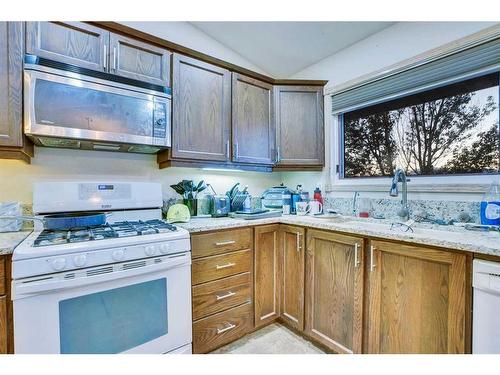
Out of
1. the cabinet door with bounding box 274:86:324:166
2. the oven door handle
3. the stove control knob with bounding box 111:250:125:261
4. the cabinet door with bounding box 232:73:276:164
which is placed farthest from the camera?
the cabinet door with bounding box 274:86:324:166

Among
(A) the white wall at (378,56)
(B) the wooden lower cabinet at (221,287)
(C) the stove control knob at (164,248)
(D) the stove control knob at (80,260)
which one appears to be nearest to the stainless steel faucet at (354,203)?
(A) the white wall at (378,56)

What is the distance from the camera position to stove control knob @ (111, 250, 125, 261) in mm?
1139

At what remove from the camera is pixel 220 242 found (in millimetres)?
1596

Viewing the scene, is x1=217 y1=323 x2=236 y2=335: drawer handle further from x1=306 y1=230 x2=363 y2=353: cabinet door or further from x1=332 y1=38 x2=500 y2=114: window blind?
x1=332 y1=38 x2=500 y2=114: window blind

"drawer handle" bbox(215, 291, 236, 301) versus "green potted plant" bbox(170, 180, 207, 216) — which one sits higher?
"green potted plant" bbox(170, 180, 207, 216)

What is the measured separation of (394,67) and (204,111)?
5.00ft

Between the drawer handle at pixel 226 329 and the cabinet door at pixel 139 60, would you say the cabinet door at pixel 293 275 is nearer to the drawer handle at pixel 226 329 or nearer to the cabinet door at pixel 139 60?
the drawer handle at pixel 226 329

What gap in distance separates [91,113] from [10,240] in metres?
0.78

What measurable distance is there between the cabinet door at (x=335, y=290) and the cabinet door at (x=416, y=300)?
0.08 m

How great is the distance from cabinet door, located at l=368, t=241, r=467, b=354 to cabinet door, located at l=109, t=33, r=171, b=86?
5.85 ft

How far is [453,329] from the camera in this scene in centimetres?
105

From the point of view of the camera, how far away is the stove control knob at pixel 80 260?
1055mm

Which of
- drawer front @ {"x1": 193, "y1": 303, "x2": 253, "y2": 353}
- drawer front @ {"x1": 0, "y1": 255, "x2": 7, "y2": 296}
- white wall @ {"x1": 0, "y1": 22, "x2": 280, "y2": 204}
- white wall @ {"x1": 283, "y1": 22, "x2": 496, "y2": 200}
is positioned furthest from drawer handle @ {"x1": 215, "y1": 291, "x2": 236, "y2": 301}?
white wall @ {"x1": 283, "y1": 22, "x2": 496, "y2": 200}

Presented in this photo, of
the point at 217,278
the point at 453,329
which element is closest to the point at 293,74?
the point at 217,278
